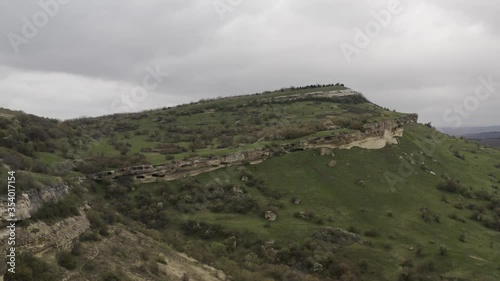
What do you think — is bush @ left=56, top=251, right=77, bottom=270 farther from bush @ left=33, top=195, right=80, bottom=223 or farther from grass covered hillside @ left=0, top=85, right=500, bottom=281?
bush @ left=33, top=195, right=80, bottom=223

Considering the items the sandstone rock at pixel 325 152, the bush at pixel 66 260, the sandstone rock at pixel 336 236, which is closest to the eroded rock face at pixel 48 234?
the bush at pixel 66 260

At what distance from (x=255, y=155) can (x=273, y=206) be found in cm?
872

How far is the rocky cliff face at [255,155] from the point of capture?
3731 centimetres

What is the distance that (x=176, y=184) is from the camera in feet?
123

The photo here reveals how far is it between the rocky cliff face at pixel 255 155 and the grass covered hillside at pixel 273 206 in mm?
151

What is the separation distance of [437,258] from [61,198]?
22824 mm

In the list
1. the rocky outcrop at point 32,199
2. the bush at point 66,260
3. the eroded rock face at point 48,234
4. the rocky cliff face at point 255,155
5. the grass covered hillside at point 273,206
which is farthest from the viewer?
the rocky cliff face at point 255,155

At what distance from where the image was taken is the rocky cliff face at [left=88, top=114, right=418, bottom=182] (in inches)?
1469

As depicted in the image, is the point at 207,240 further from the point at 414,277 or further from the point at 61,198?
the point at 414,277

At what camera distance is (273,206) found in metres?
34.0

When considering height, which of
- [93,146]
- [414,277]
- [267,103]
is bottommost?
[414,277]

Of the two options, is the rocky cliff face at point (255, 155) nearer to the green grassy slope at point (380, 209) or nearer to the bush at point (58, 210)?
the green grassy slope at point (380, 209)

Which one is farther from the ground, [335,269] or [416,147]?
[416,147]

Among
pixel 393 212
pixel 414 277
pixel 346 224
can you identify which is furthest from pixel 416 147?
pixel 414 277
